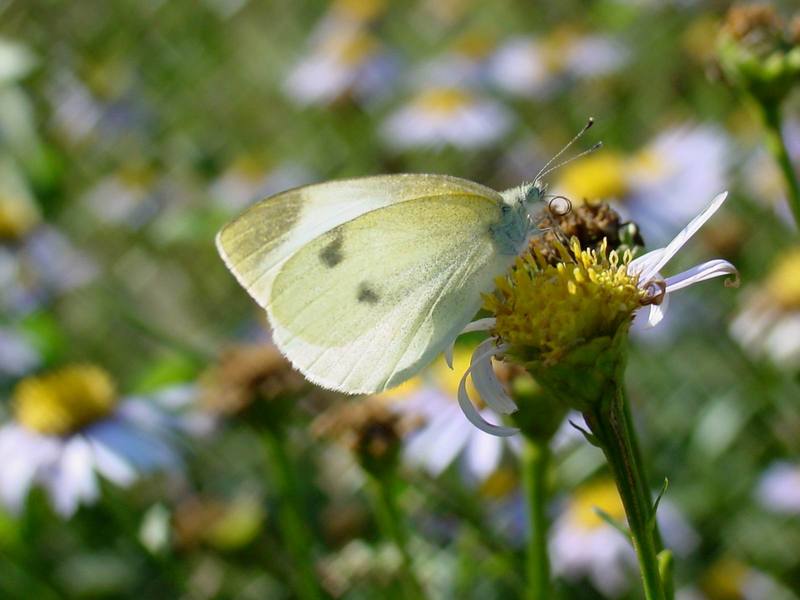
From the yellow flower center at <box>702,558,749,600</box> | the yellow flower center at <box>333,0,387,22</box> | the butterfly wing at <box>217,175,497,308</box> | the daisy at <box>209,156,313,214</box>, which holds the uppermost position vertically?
the butterfly wing at <box>217,175,497,308</box>

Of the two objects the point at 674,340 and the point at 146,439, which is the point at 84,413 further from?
the point at 674,340

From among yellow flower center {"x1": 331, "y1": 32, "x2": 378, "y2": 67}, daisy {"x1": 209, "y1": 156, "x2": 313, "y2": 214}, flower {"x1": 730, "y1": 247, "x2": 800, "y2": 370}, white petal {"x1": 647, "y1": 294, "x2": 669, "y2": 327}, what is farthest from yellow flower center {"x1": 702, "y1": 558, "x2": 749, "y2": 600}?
yellow flower center {"x1": 331, "y1": 32, "x2": 378, "y2": 67}

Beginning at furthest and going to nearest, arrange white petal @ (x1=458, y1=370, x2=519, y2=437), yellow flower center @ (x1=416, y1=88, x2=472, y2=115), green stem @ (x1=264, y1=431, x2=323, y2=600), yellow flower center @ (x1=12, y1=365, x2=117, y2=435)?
1. yellow flower center @ (x1=416, y1=88, x2=472, y2=115)
2. yellow flower center @ (x1=12, y1=365, x2=117, y2=435)
3. green stem @ (x1=264, y1=431, x2=323, y2=600)
4. white petal @ (x1=458, y1=370, x2=519, y2=437)

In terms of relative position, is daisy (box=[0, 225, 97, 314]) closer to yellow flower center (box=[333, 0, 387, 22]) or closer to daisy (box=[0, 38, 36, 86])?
daisy (box=[0, 38, 36, 86])

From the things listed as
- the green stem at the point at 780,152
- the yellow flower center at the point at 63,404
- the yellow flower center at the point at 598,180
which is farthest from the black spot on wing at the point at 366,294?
the yellow flower center at the point at 598,180

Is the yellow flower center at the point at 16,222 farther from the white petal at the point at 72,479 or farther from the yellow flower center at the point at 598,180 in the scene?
the yellow flower center at the point at 598,180

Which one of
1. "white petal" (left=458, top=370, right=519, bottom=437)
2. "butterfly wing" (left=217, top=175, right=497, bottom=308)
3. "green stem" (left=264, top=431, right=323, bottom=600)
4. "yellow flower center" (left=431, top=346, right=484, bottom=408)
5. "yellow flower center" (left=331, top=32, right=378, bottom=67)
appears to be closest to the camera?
"white petal" (left=458, top=370, right=519, bottom=437)
